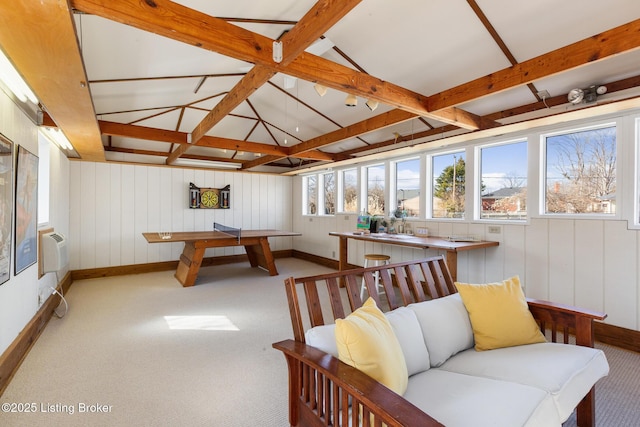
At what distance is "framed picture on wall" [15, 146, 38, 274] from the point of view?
2.61 meters

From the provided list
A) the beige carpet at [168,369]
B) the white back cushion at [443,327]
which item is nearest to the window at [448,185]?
the beige carpet at [168,369]

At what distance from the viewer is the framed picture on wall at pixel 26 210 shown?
2.61m

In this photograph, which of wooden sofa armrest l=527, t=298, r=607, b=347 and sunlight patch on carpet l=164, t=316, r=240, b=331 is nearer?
wooden sofa armrest l=527, t=298, r=607, b=347

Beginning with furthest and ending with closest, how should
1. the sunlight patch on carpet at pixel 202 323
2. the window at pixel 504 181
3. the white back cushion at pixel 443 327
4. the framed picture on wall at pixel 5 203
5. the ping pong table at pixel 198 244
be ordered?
the ping pong table at pixel 198 244
the window at pixel 504 181
the sunlight patch on carpet at pixel 202 323
the framed picture on wall at pixel 5 203
the white back cushion at pixel 443 327

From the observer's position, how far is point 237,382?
2.33m

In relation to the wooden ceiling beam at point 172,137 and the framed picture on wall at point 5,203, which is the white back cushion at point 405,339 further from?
the wooden ceiling beam at point 172,137

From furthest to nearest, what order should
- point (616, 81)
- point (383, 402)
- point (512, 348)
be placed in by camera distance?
point (616, 81) → point (512, 348) → point (383, 402)

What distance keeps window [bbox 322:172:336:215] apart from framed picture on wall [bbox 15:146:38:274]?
197 inches

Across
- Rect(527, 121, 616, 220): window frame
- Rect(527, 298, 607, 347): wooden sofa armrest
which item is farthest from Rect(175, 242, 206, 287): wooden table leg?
Rect(527, 121, 616, 220): window frame

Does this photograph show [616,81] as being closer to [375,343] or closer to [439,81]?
[439,81]

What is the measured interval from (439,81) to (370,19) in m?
1.02

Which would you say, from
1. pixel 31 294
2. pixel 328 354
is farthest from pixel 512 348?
pixel 31 294

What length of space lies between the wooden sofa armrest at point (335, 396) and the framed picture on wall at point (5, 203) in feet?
7.63

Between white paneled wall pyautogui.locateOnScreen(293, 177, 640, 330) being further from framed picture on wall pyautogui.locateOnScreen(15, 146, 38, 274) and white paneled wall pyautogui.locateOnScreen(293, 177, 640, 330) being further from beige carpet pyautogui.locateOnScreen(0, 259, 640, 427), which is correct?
framed picture on wall pyautogui.locateOnScreen(15, 146, 38, 274)
